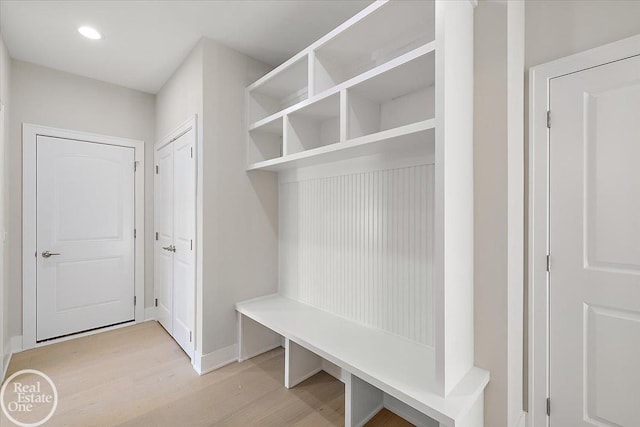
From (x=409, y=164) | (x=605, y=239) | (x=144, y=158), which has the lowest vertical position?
(x=605, y=239)

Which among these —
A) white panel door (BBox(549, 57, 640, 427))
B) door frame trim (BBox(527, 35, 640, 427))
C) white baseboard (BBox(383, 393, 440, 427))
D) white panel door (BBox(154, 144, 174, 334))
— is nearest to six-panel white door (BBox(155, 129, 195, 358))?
white panel door (BBox(154, 144, 174, 334))

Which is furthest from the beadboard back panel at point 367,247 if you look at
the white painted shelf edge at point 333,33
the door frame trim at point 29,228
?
the door frame trim at point 29,228

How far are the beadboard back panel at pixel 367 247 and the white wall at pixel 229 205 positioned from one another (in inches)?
10.6

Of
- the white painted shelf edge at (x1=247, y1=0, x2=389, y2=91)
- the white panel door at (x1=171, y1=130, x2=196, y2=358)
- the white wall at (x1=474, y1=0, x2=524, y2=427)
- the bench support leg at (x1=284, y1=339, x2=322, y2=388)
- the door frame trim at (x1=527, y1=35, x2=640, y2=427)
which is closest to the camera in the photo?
the white wall at (x1=474, y1=0, x2=524, y2=427)

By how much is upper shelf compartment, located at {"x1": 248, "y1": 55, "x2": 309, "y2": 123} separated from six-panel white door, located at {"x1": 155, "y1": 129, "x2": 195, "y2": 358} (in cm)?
61

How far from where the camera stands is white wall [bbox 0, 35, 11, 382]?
7.44ft

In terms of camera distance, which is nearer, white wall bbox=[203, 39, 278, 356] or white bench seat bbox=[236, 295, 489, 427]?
white bench seat bbox=[236, 295, 489, 427]

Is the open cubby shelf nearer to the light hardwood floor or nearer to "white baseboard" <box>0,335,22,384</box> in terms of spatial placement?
the light hardwood floor

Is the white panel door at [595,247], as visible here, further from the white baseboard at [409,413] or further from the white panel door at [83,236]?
the white panel door at [83,236]

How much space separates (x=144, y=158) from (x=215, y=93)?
5.25ft

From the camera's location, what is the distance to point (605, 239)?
51.4 inches

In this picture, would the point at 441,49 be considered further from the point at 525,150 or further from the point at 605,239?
the point at 605,239

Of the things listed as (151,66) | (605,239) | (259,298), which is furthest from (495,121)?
(151,66)

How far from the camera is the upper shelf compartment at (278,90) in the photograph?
7.39ft
